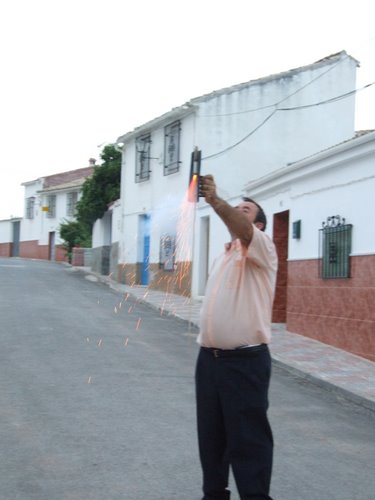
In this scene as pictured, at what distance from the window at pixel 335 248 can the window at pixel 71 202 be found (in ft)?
123

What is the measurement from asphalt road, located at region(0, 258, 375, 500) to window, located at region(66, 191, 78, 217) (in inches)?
1467

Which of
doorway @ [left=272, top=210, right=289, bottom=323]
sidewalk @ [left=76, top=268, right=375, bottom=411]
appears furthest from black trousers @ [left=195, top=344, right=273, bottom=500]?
doorway @ [left=272, top=210, right=289, bottom=323]

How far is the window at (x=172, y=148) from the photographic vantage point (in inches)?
955

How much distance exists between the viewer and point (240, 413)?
3.84 metres

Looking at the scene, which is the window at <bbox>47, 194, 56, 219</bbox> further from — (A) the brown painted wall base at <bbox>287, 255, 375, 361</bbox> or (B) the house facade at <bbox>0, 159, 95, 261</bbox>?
(A) the brown painted wall base at <bbox>287, 255, 375, 361</bbox>

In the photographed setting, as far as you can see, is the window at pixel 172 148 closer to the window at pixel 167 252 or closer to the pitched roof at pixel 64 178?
the window at pixel 167 252

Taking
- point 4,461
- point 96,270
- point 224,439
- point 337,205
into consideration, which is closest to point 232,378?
point 224,439

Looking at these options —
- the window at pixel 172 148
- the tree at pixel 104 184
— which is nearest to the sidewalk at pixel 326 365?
the window at pixel 172 148

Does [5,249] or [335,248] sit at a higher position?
[5,249]

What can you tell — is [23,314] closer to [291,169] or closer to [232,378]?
[291,169]

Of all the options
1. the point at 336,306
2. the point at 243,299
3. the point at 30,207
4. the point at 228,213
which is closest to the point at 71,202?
the point at 30,207

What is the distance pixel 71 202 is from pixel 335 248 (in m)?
38.4

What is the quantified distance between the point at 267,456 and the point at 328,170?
31.5 feet

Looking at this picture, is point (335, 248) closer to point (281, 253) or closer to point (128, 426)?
point (281, 253)
